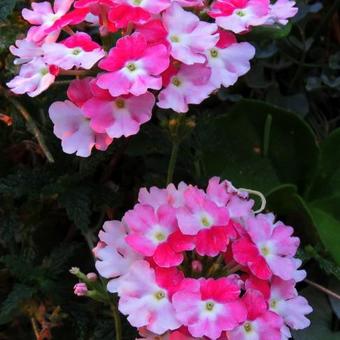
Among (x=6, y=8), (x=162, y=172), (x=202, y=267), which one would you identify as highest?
(x=6, y=8)

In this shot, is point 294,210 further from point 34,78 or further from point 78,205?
point 34,78

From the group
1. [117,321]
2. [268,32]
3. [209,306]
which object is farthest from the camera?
[268,32]

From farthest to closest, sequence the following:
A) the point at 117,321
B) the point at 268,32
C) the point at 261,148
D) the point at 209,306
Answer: the point at 261,148, the point at 268,32, the point at 117,321, the point at 209,306

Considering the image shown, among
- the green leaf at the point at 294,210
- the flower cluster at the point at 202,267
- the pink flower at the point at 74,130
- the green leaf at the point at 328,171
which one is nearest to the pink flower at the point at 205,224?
the flower cluster at the point at 202,267

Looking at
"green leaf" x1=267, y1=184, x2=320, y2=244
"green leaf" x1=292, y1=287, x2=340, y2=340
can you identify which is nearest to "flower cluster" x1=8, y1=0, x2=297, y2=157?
"green leaf" x1=267, y1=184, x2=320, y2=244

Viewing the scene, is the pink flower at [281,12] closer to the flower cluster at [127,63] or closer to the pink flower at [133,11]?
the flower cluster at [127,63]

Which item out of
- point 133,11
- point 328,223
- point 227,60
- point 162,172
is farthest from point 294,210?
point 133,11

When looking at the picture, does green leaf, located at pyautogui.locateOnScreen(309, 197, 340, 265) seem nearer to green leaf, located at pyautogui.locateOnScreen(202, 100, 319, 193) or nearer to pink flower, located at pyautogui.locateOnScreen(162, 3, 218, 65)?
green leaf, located at pyautogui.locateOnScreen(202, 100, 319, 193)
